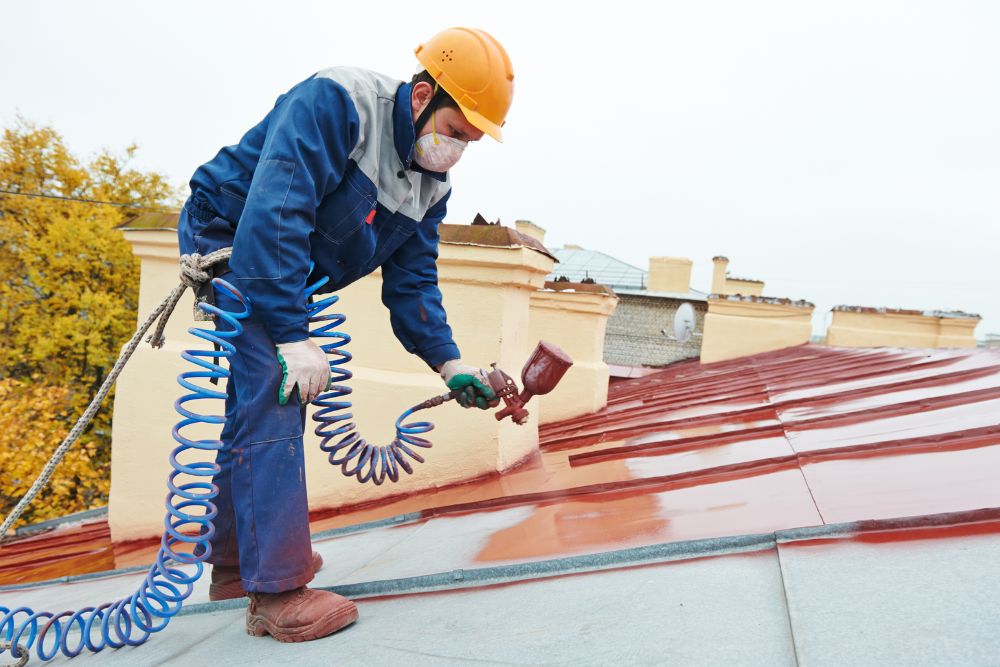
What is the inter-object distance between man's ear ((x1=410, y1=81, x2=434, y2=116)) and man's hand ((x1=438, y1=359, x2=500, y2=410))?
0.83m

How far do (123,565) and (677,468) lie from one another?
2832mm

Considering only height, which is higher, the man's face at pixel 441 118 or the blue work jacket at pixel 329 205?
the man's face at pixel 441 118

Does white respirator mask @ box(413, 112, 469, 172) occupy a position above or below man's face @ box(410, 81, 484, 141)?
below

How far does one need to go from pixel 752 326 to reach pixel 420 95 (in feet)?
27.0

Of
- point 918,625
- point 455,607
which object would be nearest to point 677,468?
point 455,607

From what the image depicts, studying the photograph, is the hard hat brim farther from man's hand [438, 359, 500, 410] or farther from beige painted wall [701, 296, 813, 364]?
beige painted wall [701, 296, 813, 364]

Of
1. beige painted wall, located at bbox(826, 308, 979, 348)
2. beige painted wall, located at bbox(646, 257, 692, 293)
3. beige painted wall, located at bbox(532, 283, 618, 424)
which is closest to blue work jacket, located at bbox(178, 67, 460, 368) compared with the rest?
beige painted wall, located at bbox(532, 283, 618, 424)

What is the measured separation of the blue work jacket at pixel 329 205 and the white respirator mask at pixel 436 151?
0.12ft

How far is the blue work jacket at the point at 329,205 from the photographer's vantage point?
63.6 inches

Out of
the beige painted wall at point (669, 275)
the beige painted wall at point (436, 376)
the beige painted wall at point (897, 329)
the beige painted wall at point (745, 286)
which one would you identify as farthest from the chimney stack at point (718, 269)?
the beige painted wall at point (436, 376)

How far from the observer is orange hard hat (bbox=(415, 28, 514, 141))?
184cm

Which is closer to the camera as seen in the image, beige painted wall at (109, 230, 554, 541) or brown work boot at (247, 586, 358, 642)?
brown work boot at (247, 586, 358, 642)

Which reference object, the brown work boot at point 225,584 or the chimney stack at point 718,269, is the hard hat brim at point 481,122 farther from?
the chimney stack at point 718,269

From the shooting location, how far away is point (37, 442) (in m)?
10.4
